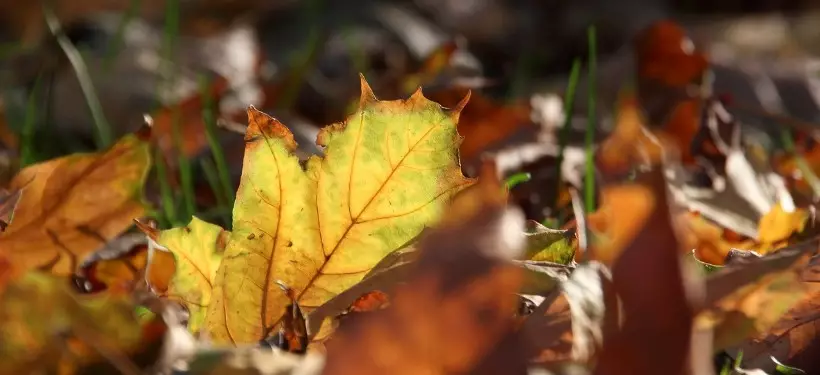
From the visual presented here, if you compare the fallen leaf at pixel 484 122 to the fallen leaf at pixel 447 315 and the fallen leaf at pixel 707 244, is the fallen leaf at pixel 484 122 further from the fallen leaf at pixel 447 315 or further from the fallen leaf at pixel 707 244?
the fallen leaf at pixel 447 315

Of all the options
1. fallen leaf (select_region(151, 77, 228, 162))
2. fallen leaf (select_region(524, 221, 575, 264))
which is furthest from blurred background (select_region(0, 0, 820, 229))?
fallen leaf (select_region(524, 221, 575, 264))

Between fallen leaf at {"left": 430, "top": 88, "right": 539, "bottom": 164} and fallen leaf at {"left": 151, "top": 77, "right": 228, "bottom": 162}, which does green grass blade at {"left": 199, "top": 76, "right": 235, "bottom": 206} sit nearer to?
fallen leaf at {"left": 151, "top": 77, "right": 228, "bottom": 162}

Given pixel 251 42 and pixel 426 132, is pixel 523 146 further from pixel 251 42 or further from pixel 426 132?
pixel 251 42

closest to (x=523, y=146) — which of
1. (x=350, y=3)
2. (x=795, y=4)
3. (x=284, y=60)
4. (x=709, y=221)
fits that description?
(x=709, y=221)

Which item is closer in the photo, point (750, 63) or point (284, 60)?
point (750, 63)

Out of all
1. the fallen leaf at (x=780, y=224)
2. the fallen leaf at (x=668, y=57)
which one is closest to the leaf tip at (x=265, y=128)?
the fallen leaf at (x=780, y=224)

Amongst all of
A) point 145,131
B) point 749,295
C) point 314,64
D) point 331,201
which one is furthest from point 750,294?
point 314,64
